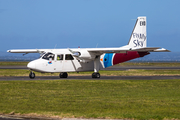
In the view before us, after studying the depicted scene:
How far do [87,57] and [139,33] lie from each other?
790cm

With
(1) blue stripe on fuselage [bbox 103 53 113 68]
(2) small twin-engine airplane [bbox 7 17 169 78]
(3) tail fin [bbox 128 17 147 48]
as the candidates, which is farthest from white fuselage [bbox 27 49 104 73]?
(3) tail fin [bbox 128 17 147 48]

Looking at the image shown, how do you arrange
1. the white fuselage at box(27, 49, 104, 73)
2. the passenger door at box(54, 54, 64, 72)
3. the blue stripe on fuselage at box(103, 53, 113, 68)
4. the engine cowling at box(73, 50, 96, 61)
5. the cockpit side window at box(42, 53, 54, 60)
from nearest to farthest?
the white fuselage at box(27, 49, 104, 73) < the cockpit side window at box(42, 53, 54, 60) < the passenger door at box(54, 54, 64, 72) < the engine cowling at box(73, 50, 96, 61) < the blue stripe on fuselage at box(103, 53, 113, 68)

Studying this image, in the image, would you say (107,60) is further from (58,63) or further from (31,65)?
(31,65)

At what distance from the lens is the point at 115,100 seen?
16.5 meters

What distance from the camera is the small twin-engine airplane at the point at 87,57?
3100 centimetres

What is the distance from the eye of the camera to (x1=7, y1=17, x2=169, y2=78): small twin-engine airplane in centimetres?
3100

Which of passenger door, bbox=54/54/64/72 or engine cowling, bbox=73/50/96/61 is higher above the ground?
engine cowling, bbox=73/50/96/61

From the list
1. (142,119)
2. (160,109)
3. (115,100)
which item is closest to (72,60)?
(115,100)

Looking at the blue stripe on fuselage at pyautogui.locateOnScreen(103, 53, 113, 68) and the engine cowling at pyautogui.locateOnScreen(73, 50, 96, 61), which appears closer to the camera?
the engine cowling at pyautogui.locateOnScreen(73, 50, 96, 61)

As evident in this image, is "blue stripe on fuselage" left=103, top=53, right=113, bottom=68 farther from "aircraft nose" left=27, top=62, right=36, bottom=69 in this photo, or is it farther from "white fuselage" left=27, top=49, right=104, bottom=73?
"aircraft nose" left=27, top=62, right=36, bottom=69

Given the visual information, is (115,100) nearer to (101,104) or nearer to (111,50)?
(101,104)

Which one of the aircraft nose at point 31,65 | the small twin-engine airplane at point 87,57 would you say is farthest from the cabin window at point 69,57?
the aircraft nose at point 31,65

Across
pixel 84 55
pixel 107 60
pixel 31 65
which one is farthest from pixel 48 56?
pixel 107 60

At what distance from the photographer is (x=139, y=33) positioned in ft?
120
